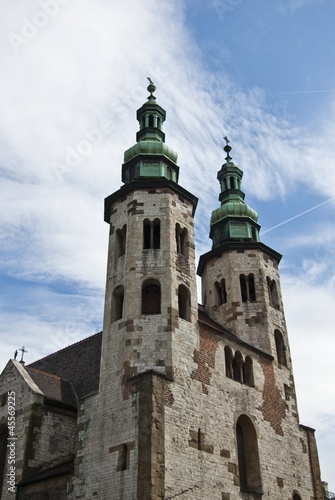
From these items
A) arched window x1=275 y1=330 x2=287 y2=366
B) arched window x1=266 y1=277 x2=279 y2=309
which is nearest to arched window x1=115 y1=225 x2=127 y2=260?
arched window x1=266 y1=277 x2=279 y2=309

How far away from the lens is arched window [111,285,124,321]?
23.1 m

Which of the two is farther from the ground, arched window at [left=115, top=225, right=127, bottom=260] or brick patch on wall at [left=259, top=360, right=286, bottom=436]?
arched window at [left=115, top=225, right=127, bottom=260]

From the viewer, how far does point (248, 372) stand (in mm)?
25156

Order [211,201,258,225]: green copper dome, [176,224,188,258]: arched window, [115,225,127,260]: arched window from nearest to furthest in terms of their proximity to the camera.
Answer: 1. [176,224,188,258]: arched window
2. [115,225,127,260]: arched window
3. [211,201,258,225]: green copper dome

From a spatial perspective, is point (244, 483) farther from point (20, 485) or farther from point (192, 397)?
point (20, 485)

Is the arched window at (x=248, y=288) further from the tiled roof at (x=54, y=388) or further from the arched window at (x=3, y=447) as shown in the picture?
the arched window at (x=3, y=447)

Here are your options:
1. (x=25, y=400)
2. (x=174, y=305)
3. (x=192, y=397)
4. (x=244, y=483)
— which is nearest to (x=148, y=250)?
(x=174, y=305)

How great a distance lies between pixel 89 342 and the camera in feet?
102

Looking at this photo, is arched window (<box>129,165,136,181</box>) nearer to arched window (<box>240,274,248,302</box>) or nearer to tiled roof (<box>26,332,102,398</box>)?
arched window (<box>240,274,248,302</box>)

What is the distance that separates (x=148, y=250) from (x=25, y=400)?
8.66 meters

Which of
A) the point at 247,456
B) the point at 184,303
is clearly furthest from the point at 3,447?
the point at 247,456

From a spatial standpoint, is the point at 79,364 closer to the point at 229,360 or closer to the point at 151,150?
the point at 229,360

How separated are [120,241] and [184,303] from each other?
14.8 ft

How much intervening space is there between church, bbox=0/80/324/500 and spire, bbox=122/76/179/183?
3.0 inches
